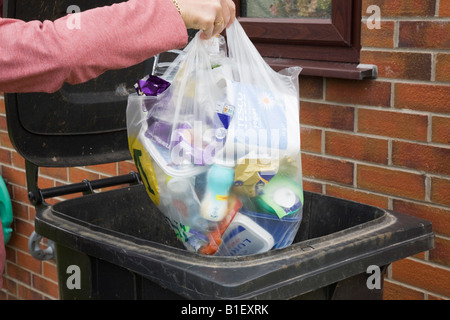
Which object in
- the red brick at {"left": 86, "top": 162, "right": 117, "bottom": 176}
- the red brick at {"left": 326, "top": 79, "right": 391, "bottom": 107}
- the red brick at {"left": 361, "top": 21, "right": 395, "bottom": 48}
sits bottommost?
the red brick at {"left": 86, "top": 162, "right": 117, "bottom": 176}

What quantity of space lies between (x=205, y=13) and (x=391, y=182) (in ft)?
3.31

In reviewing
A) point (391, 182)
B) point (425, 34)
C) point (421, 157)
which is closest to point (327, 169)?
point (391, 182)

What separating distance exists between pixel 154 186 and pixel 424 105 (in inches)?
37.0

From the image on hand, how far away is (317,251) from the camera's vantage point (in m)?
1.63

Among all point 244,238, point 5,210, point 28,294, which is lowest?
point 28,294

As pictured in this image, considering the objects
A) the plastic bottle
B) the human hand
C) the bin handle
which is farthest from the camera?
the bin handle

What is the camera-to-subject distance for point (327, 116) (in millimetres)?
2514

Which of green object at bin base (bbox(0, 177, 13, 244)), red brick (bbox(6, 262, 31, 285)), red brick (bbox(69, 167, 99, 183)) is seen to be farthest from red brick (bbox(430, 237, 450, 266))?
red brick (bbox(6, 262, 31, 285))

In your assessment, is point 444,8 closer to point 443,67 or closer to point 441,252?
point 443,67

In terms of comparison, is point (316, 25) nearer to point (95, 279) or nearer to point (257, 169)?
point (257, 169)

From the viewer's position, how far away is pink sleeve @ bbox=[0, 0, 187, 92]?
1513 millimetres

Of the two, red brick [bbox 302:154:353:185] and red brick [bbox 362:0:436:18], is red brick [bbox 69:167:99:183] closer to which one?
red brick [bbox 302:154:353:185]

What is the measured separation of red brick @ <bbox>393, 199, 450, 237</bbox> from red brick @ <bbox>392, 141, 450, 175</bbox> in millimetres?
124

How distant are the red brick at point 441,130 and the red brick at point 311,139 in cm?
47
